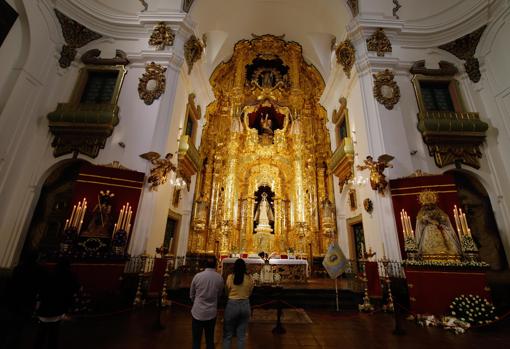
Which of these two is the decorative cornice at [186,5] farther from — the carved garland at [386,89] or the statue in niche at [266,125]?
the carved garland at [386,89]

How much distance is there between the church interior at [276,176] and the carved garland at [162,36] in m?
0.06

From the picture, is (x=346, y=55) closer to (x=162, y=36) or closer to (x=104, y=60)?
(x=162, y=36)

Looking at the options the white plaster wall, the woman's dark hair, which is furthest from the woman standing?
the white plaster wall

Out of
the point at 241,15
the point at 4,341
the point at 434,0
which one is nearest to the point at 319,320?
the point at 4,341

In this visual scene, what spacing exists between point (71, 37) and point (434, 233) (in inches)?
566

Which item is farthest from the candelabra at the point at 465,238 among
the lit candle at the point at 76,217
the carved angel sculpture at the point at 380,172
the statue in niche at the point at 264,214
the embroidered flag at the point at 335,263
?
the lit candle at the point at 76,217

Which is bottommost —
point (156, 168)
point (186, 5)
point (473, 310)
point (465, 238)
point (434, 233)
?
point (473, 310)

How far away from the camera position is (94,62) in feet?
30.9

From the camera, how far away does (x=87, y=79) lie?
9.50 metres

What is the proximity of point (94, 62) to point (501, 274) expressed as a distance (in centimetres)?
1629

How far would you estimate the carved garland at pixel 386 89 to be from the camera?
8.66 metres

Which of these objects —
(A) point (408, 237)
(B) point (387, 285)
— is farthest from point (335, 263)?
(A) point (408, 237)

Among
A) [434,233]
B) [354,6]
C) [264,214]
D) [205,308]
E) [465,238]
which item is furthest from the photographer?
[264,214]

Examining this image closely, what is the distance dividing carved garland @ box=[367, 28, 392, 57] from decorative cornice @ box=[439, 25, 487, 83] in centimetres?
247
